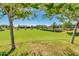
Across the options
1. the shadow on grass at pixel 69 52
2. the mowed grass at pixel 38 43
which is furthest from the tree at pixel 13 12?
the shadow on grass at pixel 69 52

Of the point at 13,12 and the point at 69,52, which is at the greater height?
the point at 13,12

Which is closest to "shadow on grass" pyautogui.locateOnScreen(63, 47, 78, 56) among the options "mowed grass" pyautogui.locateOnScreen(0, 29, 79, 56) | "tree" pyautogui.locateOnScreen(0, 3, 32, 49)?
"mowed grass" pyautogui.locateOnScreen(0, 29, 79, 56)

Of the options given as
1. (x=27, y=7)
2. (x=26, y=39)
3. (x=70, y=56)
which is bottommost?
(x=70, y=56)

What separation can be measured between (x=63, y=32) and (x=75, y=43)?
18 cm

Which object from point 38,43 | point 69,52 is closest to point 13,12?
point 38,43

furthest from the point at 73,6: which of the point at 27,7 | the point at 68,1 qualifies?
the point at 27,7

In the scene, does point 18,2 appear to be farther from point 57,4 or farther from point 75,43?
point 75,43

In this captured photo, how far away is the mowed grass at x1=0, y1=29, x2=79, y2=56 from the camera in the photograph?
95.1 inches

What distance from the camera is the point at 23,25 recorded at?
95.9 inches

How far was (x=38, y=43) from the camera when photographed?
2.46 m

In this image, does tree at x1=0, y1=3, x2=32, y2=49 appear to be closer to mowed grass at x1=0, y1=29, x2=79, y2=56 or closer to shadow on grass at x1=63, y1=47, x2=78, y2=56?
mowed grass at x1=0, y1=29, x2=79, y2=56

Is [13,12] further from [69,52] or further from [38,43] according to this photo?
[69,52]

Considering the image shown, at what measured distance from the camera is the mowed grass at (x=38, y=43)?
2.42 m

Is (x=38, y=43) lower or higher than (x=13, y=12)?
lower
